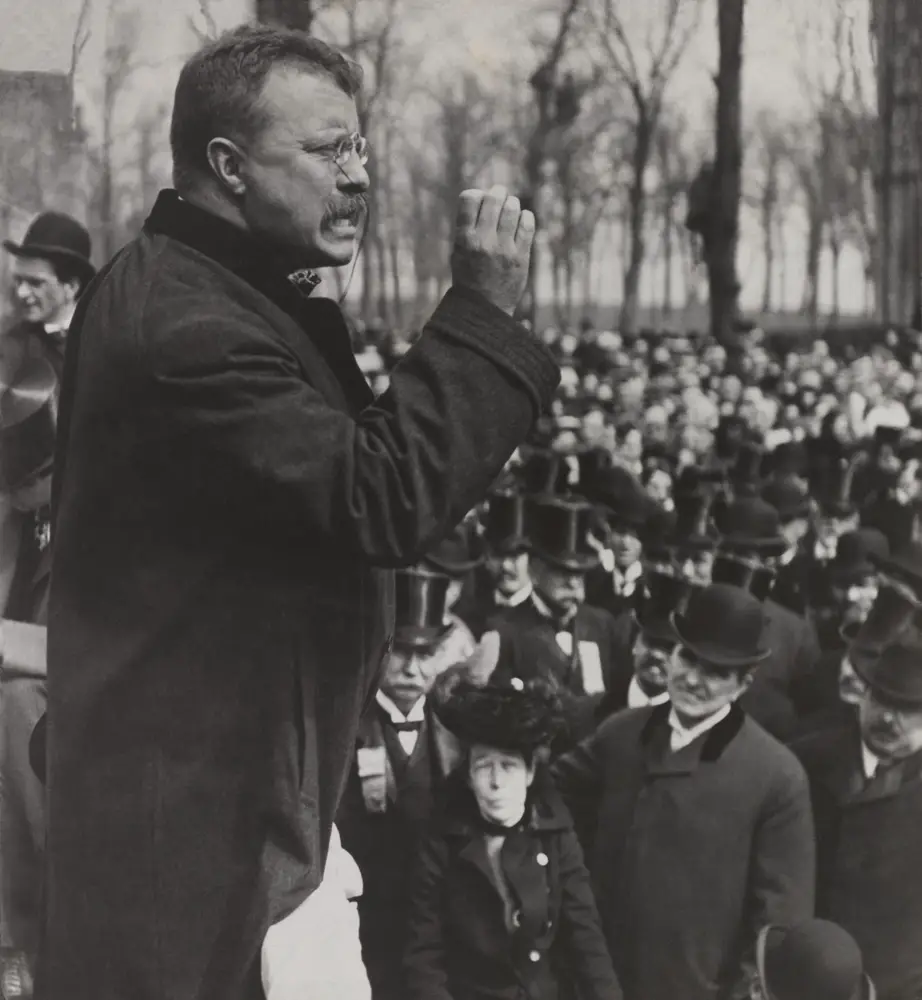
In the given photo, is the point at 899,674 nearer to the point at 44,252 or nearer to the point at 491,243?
the point at 44,252

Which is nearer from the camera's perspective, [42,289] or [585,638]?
[42,289]

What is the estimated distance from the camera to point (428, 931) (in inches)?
125

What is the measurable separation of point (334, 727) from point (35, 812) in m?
1.15

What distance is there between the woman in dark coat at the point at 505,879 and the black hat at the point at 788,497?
109 inches

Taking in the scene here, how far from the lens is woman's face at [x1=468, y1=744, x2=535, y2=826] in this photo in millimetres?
3367

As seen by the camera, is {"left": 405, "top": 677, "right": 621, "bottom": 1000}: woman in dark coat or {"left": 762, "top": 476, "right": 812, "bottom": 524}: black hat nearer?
{"left": 405, "top": 677, "right": 621, "bottom": 1000}: woman in dark coat

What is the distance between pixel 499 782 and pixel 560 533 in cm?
173

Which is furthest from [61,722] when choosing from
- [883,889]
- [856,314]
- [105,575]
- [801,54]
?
[856,314]

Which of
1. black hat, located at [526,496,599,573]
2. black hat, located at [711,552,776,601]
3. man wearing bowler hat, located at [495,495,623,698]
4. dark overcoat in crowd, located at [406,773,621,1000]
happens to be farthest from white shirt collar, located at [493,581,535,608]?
dark overcoat in crowd, located at [406,773,621,1000]

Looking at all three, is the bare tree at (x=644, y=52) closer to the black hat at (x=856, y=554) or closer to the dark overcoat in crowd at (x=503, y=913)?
the black hat at (x=856, y=554)

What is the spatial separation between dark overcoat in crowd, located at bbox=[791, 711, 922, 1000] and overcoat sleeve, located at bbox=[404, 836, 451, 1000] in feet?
3.28

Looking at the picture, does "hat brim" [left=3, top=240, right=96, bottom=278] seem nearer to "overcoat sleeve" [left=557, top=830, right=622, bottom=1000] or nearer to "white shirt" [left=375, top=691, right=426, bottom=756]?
"white shirt" [left=375, top=691, right=426, bottom=756]

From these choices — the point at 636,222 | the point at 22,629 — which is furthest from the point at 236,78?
the point at 636,222

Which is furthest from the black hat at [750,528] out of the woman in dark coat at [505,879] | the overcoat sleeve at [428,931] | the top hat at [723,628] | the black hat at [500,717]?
the overcoat sleeve at [428,931]
